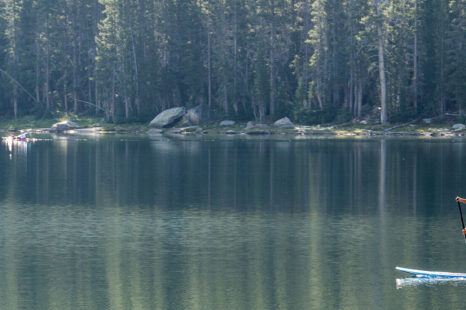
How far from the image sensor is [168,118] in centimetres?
13450

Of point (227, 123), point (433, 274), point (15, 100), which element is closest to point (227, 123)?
point (227, 123)

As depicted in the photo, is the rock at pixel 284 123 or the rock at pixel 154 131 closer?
the rock at pixel 284 123

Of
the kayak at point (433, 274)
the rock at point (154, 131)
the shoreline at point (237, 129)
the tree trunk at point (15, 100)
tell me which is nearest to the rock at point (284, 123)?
the shoreline at point (237, 129)

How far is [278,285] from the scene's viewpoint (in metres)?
30.5

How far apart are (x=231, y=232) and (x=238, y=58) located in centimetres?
9696

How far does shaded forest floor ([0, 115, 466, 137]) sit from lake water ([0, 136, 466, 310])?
110 ft

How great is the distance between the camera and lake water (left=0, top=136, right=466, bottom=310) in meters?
29.5

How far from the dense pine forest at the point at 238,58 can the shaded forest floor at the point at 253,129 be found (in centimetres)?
233

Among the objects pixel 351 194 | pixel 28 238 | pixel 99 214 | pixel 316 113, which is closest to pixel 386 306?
pixel 28 238

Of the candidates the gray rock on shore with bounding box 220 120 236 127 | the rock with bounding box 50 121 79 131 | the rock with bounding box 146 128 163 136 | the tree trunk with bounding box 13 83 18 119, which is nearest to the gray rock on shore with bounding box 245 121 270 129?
the gray rock on shore with bounding box 220 120 236 127

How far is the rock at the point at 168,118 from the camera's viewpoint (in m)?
134

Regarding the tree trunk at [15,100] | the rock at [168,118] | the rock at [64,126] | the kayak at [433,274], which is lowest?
the kayak at [433,274]

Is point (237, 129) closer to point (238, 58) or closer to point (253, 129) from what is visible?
point (253, 129)

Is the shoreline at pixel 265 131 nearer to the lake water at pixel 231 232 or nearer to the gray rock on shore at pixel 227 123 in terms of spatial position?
the gray rock on shore at pixel 227 123
